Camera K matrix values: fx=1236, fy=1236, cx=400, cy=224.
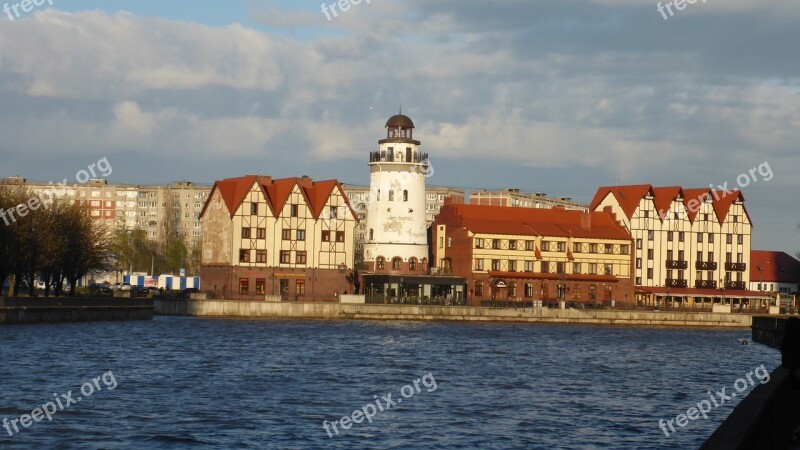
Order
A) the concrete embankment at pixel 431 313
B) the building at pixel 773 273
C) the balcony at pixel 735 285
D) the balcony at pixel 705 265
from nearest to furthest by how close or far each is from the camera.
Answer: the concrete embankment at pixel 431 313
the balcony at pixel 705 265
the balcony at pixel 735 285
the building at pixel 773 273

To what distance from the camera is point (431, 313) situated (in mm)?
121750

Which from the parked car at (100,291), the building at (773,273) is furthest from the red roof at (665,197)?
the parked car at (100,291)

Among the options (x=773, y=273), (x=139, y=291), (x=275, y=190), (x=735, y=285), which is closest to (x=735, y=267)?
(x=735, y=285)

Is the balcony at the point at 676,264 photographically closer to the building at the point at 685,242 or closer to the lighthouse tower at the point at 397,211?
the building at the point at 685,242

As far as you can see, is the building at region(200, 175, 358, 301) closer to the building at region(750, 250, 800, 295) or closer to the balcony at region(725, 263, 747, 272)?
the balcony at region(725, 263, 747, 272)

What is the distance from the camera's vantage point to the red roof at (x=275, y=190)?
4943 inches

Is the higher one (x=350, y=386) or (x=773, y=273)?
(x=773, y=273)

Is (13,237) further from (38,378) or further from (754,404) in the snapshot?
(754,404)

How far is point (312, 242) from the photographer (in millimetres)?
127188

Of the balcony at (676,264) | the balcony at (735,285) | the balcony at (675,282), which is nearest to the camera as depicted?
the balcony at (675,282)

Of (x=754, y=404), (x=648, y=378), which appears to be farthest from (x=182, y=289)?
(x=754, y=404)

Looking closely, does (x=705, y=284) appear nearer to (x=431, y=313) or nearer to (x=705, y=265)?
(x=705, y=265)

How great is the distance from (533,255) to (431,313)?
1853 centimetres

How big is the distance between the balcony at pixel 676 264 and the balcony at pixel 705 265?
5.42ft
